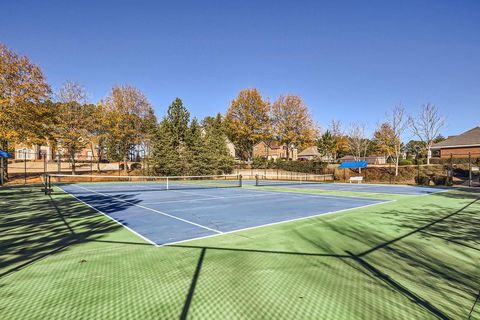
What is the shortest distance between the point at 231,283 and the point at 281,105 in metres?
49.7

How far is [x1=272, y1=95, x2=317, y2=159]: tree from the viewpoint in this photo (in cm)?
5091

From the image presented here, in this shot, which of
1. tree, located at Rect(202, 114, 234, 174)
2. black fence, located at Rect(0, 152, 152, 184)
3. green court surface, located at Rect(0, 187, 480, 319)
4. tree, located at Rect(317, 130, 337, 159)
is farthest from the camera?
tree, located at Rect(317, 130, 337, 159)

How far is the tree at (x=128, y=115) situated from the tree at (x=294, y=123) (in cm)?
2420

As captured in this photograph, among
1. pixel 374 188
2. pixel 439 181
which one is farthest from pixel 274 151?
pixel 374 188

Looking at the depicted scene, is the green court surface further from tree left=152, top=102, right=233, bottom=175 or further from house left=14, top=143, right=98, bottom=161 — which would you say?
tree left=152, top=102, right=233, bottom=175

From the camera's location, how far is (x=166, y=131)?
34.2 m

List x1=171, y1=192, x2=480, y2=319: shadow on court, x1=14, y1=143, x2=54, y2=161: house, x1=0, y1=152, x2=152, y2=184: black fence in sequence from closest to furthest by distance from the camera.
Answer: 1. x1=171, y1=192, x2=480, y2=319: shadow on court
2. x1=14, y1=143, x2=54, y2=161: house
3. x1=0, y1=152, x2=152, y2=184: black fence

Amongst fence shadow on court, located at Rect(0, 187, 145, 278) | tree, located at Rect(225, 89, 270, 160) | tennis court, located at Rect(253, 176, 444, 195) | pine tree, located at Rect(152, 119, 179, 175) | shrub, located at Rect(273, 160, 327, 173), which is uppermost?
tree, located at Rect(225, 89, 270, 160)

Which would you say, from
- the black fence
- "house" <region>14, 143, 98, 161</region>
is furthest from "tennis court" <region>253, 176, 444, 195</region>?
"house" <region>14, 143, 98, 161</region>

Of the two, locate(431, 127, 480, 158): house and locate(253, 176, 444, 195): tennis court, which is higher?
locate(431, 127, 480, 158): house

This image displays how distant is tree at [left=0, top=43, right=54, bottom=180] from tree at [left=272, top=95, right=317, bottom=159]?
36738 millimetres

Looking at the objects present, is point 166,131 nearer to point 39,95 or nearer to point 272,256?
point 39,95

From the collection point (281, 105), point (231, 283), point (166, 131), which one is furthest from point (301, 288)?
point (281, 105)

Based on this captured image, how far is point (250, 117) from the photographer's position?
51.5 metres
